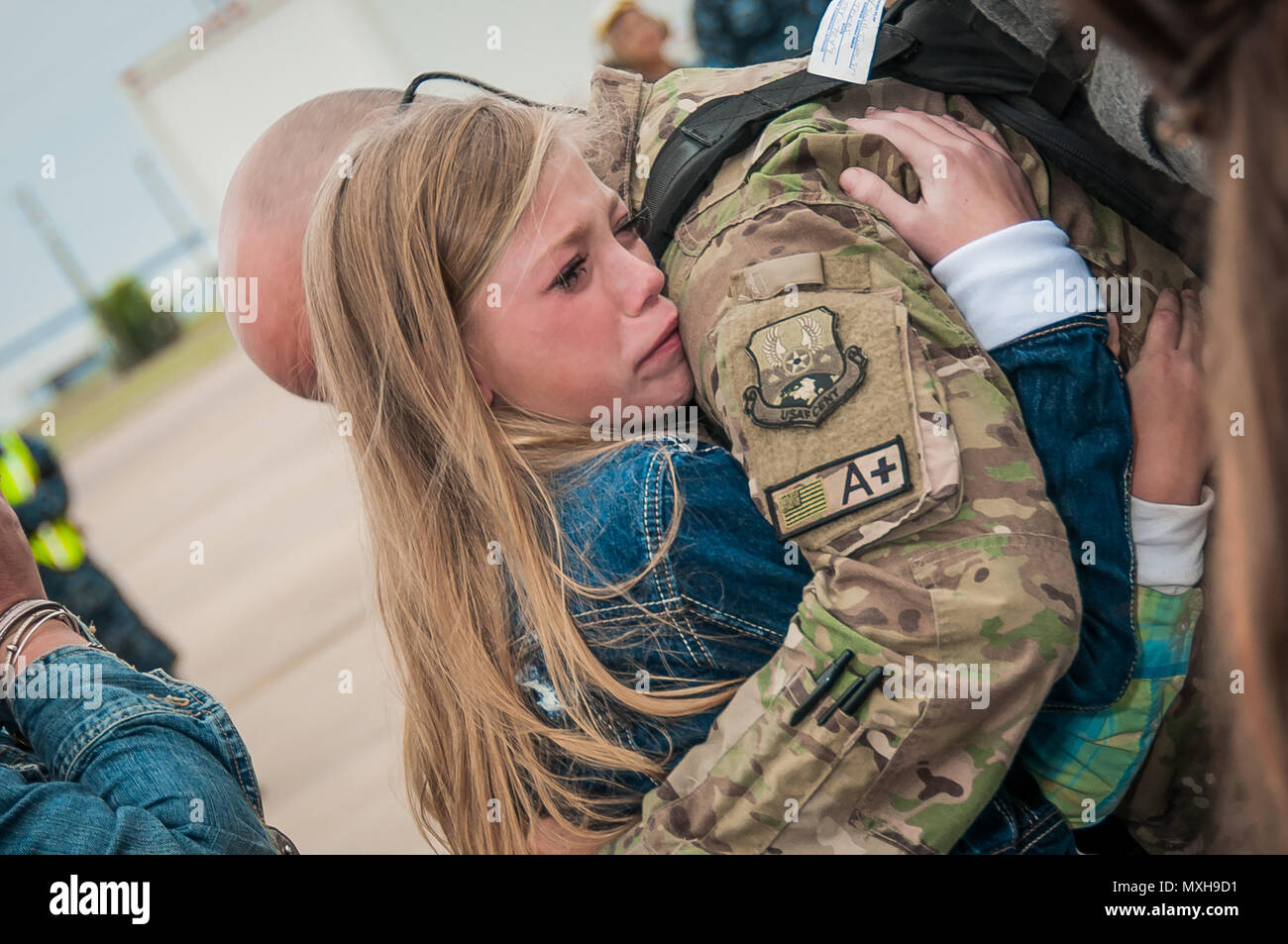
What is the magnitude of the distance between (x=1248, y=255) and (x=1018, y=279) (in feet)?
2.09

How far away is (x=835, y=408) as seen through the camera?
3.22ft

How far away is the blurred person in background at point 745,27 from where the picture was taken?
2.46 m

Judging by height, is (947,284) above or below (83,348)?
below

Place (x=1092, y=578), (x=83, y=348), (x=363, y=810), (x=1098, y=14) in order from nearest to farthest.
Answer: (x=1098, y=14) < (x=1092, y=578) < (x=363, y=810) < (x=83, y=348)

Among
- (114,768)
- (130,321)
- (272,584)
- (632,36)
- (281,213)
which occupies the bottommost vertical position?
(272,584)

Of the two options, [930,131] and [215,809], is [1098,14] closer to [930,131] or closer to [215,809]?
[930,131]

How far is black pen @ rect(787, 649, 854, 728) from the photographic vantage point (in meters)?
0.97

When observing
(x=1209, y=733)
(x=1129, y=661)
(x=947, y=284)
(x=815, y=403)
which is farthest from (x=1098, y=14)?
(x=1209, y=733)

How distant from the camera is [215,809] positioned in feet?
3.27

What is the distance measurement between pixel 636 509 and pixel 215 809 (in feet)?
1.65

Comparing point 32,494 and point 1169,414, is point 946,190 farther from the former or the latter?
point 32,494

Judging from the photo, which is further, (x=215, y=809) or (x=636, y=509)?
(x=636, y=509)

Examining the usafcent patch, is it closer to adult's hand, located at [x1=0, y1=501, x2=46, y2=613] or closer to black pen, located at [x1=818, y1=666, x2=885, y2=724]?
black pen, located at [x1=818, y1=666, x2=885, y2=724]

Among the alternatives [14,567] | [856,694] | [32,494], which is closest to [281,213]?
[14,567]
